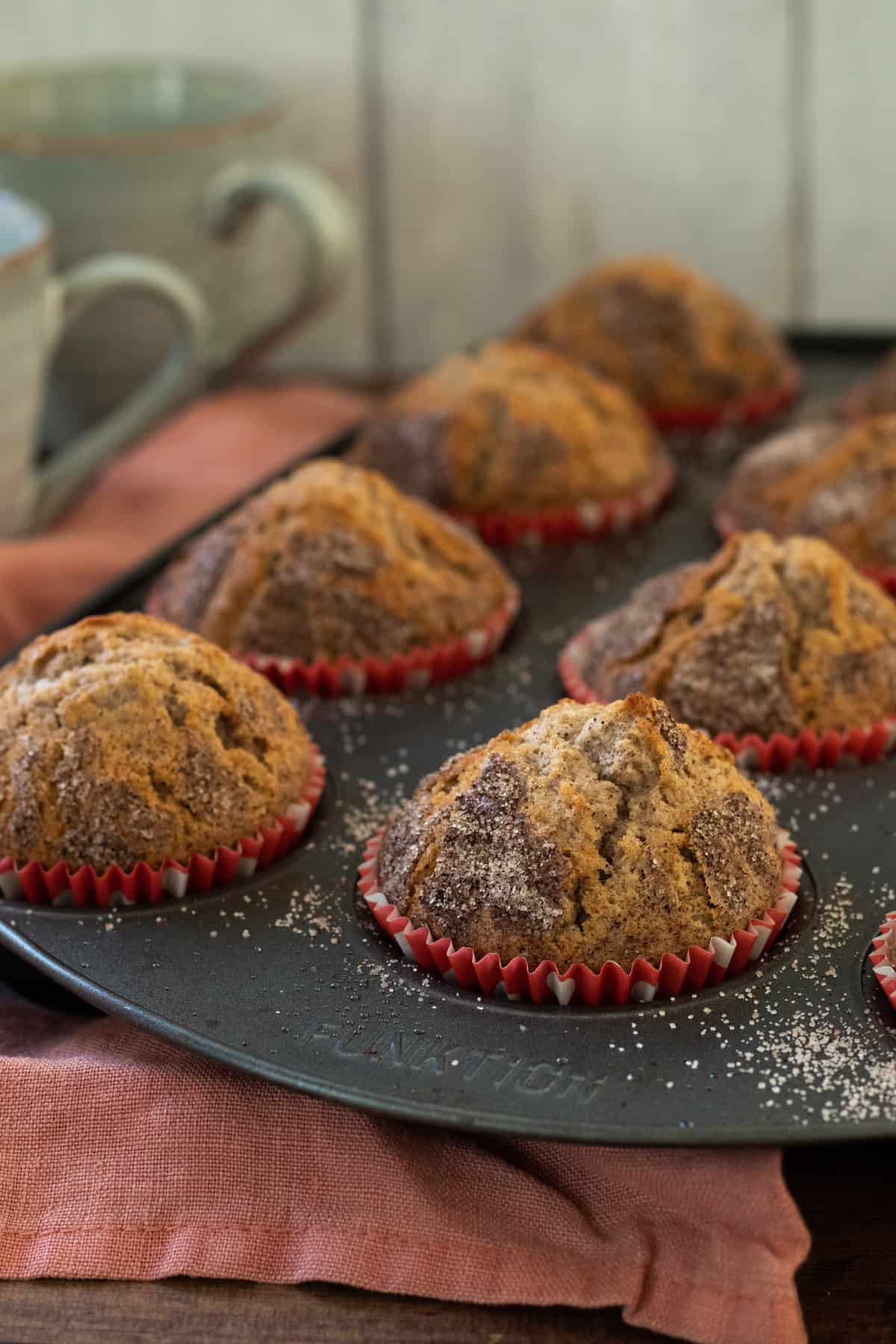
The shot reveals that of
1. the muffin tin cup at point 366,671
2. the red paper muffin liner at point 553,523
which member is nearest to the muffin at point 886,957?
the muffin tin cup at point 366,671

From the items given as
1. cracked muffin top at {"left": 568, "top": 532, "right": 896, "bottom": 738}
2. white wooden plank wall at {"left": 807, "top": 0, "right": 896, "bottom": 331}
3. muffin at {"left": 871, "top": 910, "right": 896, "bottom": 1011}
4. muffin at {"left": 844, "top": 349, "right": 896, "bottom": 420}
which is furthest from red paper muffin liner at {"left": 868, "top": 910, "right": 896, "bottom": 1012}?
white wooden plank wall at {"left": 807, "top": 0, "right": 896, "bottom": 331}

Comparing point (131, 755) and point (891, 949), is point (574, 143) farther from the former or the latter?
point (891, 949)

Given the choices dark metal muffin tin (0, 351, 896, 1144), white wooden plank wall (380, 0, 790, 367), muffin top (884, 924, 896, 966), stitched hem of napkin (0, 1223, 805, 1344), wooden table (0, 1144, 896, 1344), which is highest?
white wooden plank wall (380, 0, 790, 367)

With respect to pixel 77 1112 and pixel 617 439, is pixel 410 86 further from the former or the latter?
pixel 77 1112

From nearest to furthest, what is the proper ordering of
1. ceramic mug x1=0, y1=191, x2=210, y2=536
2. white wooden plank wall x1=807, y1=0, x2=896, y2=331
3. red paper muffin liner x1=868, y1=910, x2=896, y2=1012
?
red paper muffin liner x1=868, y1=910, x2=896, y2=1012
ceramic mug x1=0, y1=191, x2=210, y2=536
white wooden plank wall x1=807, y1=0, x2=896, y2=331

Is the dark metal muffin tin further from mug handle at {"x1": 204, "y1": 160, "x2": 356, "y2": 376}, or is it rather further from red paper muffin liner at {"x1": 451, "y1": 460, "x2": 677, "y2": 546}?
mug handle at {"x1": 204, "y1": 160, "x2": 356, "y2": 376}

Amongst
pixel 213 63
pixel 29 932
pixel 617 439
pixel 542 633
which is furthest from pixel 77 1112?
pixel 213 63
